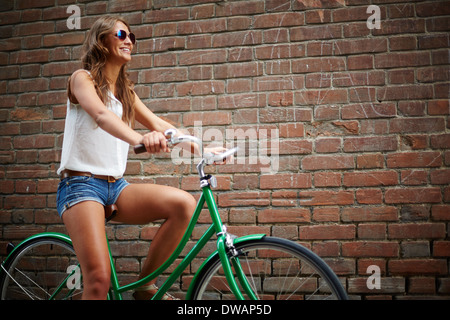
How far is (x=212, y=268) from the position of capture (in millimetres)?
1664

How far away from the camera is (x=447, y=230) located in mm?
2418

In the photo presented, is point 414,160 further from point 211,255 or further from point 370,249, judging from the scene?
point 211,255

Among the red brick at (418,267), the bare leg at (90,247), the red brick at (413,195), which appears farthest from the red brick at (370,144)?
the bare leg at (90,247)

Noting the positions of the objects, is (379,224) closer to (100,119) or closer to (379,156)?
(379,156)

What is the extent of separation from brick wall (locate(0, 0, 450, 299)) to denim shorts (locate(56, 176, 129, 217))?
899mm

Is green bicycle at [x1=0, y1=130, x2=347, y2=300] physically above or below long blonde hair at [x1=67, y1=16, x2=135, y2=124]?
below

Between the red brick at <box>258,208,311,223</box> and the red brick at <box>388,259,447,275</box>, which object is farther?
the red brick at <box>258,208,311,223</box>

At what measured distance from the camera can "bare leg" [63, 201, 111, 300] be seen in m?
1.76

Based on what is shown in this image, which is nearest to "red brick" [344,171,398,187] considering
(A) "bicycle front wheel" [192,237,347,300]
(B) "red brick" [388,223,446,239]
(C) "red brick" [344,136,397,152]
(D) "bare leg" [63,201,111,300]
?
(C) "red brick" [344,136,397,152]

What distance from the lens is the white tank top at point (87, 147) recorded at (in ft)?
6.04

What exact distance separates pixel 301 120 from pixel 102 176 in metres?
1.32

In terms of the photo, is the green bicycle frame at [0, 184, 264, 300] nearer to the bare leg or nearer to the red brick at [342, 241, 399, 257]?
the bare leg

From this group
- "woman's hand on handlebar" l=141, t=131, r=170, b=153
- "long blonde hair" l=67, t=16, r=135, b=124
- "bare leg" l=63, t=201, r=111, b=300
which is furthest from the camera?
"long blonde hair" l=67, t=16, r=135, b=124
